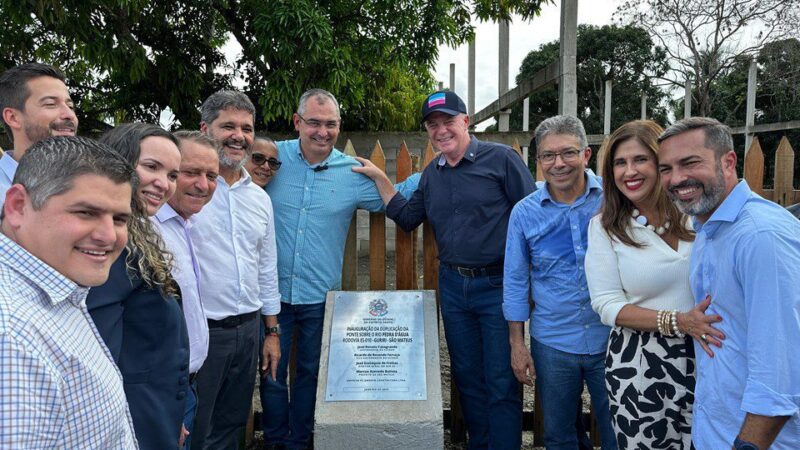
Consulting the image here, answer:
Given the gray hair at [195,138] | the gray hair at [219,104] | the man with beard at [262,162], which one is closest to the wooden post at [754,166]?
the man with beard at [262,162]

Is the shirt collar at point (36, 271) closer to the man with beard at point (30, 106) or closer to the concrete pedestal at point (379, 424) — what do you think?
the man with beard at point (30, 106)

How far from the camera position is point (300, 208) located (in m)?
3.66

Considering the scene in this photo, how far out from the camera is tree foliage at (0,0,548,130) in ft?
21.7

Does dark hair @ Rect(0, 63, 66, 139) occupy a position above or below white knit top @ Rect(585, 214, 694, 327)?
above

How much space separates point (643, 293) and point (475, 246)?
3.61 ft

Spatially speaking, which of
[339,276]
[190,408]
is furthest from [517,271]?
[190,408]

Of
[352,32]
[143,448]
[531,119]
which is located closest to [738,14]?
[531,119]

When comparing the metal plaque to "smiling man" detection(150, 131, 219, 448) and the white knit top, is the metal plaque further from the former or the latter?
the white knit top

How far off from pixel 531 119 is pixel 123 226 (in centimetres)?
2721

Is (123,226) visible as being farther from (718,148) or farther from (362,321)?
(362,321)

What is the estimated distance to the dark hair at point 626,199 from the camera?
2.56 m

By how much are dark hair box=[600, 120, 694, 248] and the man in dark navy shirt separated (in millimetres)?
803

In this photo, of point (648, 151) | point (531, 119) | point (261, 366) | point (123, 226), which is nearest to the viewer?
point (123, 226)

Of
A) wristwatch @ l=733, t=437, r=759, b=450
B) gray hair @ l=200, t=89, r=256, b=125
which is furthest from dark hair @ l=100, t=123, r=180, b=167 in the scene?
wristwatch @ l=733, t=437, r=759, b=450
